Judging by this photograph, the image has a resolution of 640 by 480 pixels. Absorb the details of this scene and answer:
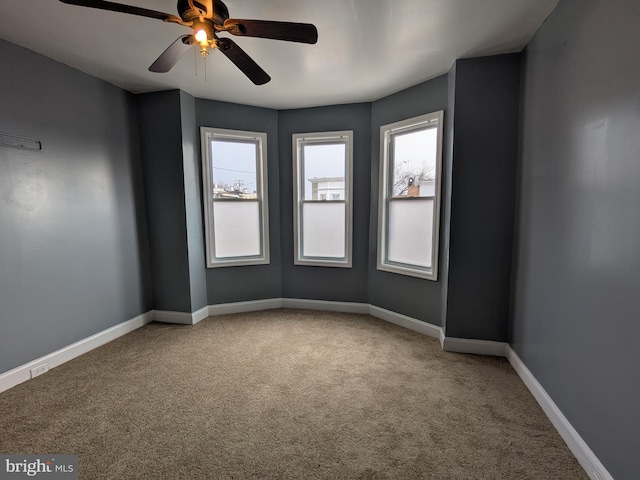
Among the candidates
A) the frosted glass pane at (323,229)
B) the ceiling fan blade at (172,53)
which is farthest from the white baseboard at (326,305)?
the ceiling fan blade at (172,53)

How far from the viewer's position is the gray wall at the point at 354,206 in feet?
11.7

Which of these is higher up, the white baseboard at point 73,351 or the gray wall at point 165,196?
the gray wall at point 165,196

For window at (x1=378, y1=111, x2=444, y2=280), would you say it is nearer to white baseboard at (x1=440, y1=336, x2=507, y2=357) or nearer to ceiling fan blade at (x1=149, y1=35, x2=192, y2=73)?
white baseboard at (x1=440, y1=336, x2=507, y2=357)

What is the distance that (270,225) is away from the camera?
12.7ft

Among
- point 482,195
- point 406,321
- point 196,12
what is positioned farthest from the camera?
point 406,321

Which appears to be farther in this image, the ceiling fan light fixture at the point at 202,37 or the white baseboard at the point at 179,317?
A: the white baseboard at the point at 179,317

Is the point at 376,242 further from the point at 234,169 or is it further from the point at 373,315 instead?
the point at 234,169

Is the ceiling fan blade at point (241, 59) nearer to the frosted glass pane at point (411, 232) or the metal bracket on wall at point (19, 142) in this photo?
the metal bracket on wall at point (19, 142)

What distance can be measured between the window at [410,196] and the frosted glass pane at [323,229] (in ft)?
1.80

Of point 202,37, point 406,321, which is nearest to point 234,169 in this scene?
point 202,37

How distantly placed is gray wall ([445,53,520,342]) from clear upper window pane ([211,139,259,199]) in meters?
2.42

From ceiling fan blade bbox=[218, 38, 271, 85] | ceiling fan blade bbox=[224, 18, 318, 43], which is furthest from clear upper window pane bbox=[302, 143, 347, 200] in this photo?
ceiling fan blade bbox=[224, 18, 318, 43]

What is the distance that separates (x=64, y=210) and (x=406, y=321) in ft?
12.0

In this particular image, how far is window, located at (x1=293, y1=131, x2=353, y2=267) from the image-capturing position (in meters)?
3.67
